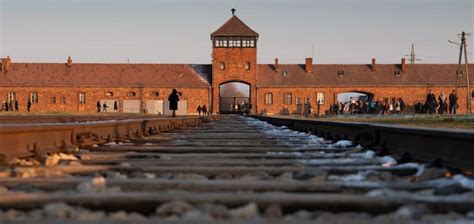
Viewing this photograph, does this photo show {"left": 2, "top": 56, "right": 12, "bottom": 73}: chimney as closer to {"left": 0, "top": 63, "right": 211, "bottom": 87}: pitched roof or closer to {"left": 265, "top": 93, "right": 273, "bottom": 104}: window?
{"left": 0, "top": 63, "right": 211, "bottom": 87}: pitched roof

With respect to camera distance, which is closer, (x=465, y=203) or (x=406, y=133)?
(x=465, y=203)

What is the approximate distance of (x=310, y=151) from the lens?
19.8 feet

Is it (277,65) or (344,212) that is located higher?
(277,65)

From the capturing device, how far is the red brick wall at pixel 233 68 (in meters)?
61.8

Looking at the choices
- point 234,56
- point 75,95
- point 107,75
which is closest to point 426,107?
point 234,56

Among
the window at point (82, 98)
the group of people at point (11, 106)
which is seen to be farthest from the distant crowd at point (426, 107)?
the group of people at point (11, 106)

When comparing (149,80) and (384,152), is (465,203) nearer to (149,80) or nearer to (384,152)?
(384,152)

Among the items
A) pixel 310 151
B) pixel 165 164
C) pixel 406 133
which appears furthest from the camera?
pixel 310 151

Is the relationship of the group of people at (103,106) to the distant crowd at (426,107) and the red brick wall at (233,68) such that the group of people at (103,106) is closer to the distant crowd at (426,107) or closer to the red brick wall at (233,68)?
the red brick wall at (233,68)

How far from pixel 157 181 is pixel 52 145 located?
2.63 m

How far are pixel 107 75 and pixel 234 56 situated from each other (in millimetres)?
14521

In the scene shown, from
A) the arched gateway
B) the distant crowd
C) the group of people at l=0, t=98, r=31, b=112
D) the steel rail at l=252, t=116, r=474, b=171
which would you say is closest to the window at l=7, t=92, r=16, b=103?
the group of people at l=0, t=98, r=31, b=112

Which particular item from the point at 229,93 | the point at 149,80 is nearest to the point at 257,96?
the point at 149,80

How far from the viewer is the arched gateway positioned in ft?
203
